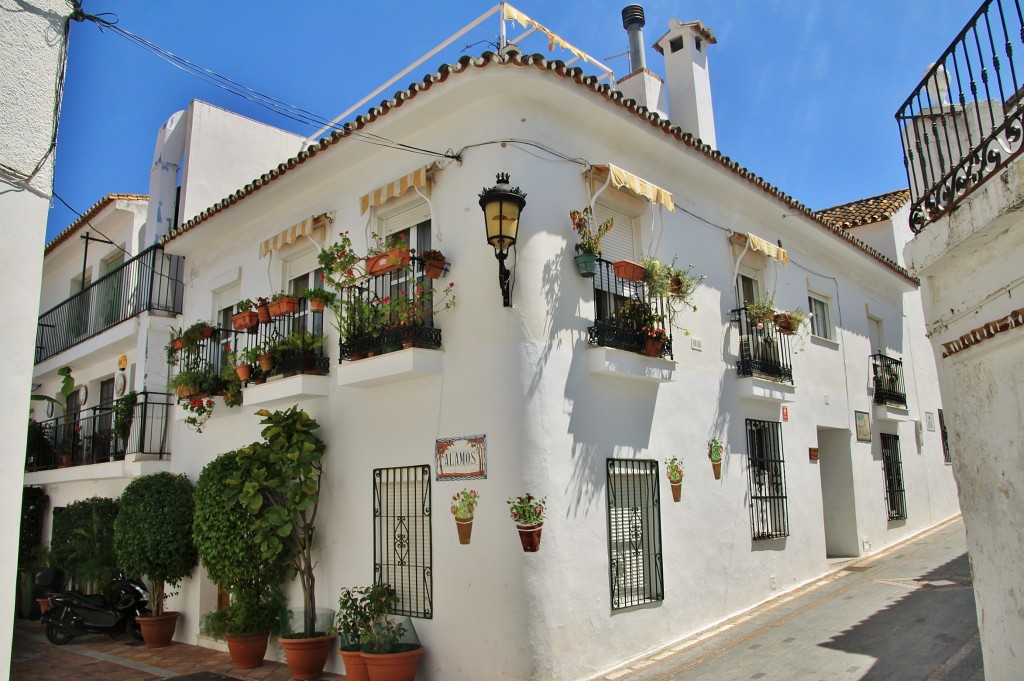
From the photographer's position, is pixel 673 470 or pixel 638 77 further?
pixel 638 77

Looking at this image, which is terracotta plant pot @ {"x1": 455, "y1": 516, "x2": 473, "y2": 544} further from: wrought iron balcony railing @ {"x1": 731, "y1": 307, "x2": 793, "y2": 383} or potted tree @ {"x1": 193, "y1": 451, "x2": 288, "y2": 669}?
wrought iron balcony railing @ {"x1": 731, "y1": 307, "x2": 793, "y2": 383}

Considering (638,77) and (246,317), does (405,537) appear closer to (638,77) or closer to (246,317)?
(246,317)

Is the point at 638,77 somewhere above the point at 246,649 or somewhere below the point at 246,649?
above

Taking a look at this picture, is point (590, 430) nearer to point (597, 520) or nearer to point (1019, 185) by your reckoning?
point (597, 520)

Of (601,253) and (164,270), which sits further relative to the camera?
(164,270)

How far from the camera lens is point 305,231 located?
10656mm

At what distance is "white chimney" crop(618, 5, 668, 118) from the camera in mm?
11750

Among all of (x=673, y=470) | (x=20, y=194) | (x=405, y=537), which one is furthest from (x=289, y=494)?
(x=20, y=194)

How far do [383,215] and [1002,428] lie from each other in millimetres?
7420

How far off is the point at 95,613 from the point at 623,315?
9730 mm

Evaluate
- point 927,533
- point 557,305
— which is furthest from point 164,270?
point 927,533

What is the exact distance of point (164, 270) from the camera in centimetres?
1373

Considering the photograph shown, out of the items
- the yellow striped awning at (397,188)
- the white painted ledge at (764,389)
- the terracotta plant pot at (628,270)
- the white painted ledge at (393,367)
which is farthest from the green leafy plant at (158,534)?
the white painted ledge at (764,389)

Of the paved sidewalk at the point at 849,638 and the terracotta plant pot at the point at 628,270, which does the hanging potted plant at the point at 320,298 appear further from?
the paved sidewalk at the point at 849,638
